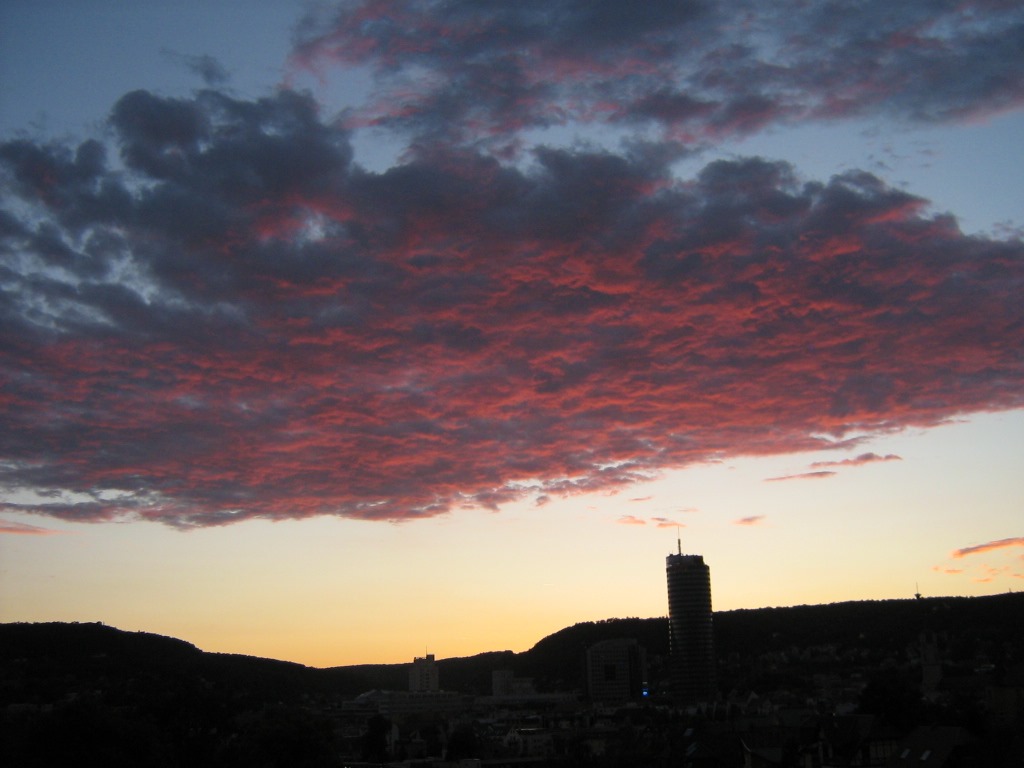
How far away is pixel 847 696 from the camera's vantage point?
138 metres

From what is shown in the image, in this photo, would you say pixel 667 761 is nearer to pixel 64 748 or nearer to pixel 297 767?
pixel 297 767

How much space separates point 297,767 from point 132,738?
14.2 m

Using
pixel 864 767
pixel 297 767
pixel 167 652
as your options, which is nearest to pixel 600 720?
pixel 167 652

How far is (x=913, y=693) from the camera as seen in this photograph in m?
73.4

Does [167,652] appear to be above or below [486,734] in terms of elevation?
above

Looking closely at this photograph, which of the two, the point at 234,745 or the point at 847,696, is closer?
the point at 234,745

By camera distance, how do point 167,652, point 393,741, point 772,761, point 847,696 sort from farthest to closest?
point 167,652 → point 393,741 → point 847,696 → point 772,761

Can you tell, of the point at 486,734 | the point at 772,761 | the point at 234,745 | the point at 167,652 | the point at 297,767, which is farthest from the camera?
the point at 167,652

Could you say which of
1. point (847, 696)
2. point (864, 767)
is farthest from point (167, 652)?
point (864, 767)

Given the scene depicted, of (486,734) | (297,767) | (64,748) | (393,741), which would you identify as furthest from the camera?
(486,734)

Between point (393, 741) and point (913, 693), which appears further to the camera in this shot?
point (393, 741)

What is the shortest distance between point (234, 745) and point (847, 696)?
85092 millimetres

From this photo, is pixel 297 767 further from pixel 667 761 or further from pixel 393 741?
pixel 393 741

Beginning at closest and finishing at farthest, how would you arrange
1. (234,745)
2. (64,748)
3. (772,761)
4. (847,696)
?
(64,748), (772,761), (234,745), (847,696)
